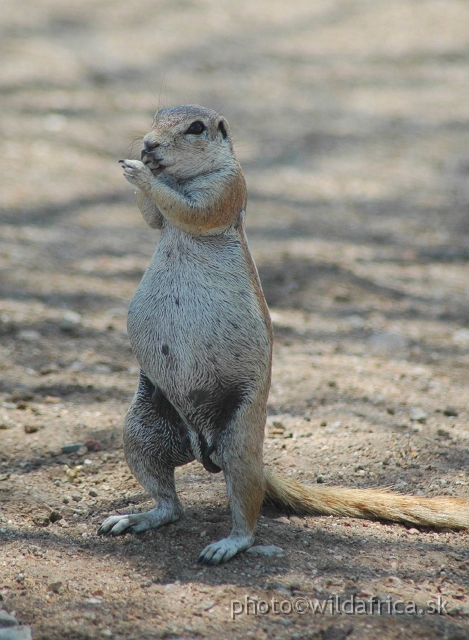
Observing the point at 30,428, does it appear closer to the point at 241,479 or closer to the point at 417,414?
the point at 241,479

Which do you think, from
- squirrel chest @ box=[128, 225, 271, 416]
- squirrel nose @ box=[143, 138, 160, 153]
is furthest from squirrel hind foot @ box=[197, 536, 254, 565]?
squirrel nose @ box=[143, 138, 160, 153]

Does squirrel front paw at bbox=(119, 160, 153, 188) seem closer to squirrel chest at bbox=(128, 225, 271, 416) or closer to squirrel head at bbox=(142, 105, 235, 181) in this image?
squirrel head at bbox=(142, 105, 235, 181)

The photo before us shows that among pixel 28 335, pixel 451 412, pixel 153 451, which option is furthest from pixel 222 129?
pixel 28 335

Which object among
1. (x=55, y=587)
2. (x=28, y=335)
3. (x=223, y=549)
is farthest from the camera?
(x=28, y=335)

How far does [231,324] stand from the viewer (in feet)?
10.0

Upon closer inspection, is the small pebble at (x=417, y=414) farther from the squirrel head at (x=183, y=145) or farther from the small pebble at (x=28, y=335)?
the small pebble at (x=28, y=335)

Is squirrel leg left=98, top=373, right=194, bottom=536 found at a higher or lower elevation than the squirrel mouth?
lower

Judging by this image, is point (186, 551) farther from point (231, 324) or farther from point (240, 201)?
point (240, 201)

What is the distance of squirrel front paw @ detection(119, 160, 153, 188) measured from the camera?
303 centimetres

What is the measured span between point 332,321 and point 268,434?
163cm

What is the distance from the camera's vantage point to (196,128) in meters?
3.12

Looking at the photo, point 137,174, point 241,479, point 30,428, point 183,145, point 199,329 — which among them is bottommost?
point 30,428

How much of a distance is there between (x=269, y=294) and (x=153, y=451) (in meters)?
2.79

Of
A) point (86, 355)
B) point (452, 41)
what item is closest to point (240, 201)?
point (86, 355)
